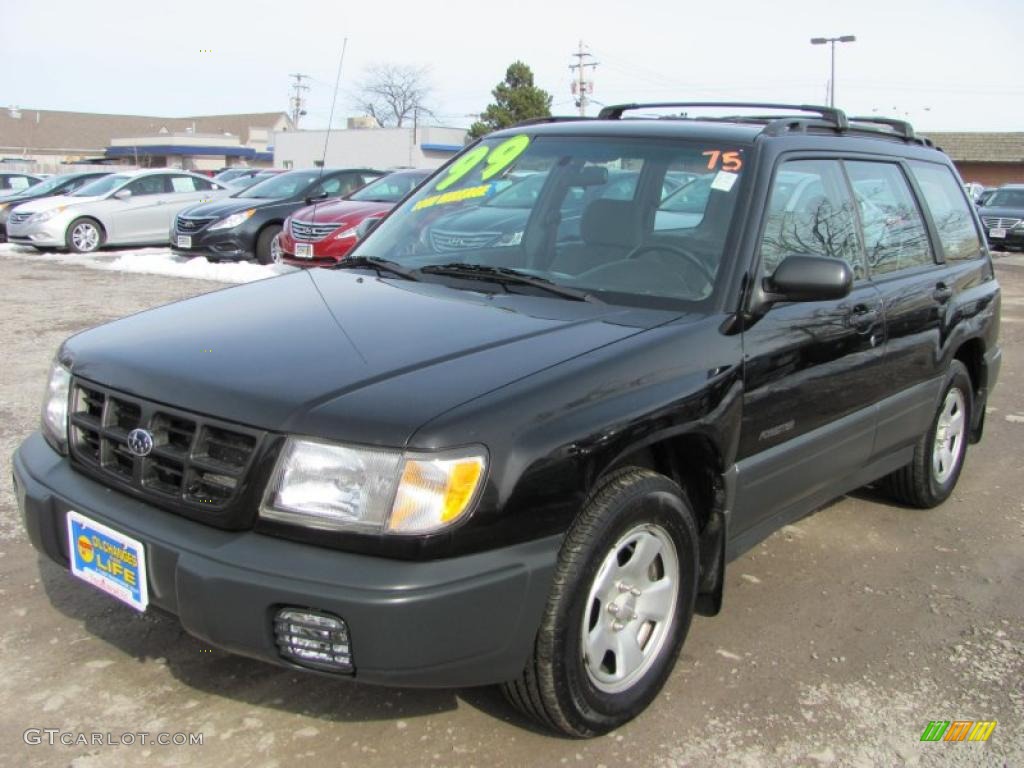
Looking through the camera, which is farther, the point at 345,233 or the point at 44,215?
the point at 44,215

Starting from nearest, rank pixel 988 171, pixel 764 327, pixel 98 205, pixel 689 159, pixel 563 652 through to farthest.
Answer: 1. pixel 563 652
2. pixel 764 327
3. pixel 689 159
4. pixel 98 205
5. pixel 988 171

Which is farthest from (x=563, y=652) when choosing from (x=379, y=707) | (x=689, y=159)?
(x=689, y=159)

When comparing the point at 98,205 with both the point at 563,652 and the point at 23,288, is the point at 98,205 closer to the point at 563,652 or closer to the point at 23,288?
the point at 23,288

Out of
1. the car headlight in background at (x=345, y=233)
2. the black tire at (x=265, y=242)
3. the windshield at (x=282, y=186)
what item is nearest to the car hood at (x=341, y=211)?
the car headlight in background at (x=345, y=233)

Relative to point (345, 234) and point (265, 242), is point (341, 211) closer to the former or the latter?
point (345, 234)

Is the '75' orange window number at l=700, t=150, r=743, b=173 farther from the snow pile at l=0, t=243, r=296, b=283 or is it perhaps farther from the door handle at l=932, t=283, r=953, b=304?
the snow pile at l=0, t=243, r=296, b=283

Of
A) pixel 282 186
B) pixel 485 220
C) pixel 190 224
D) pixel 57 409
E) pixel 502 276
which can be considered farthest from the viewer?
pixel 282 186

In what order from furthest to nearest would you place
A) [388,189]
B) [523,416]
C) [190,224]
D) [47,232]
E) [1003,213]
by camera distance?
1. [1003,213]
2. [47,232]
3. [190,224]
4. [388,189]
5. [523,416]

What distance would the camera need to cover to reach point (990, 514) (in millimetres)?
4734

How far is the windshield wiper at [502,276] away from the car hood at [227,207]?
10.7 m

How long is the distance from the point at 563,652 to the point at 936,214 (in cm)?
312

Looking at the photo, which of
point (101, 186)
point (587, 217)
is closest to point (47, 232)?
point (101, 186)

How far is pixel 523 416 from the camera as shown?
91.4 inches

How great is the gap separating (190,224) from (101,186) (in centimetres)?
426
